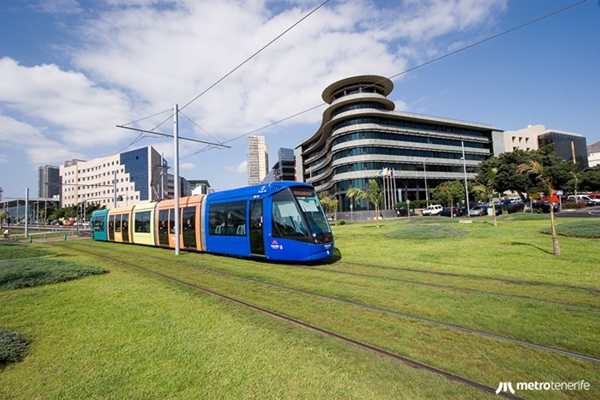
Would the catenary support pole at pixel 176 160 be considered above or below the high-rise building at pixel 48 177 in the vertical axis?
below

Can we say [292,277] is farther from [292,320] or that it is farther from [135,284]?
[135,284]

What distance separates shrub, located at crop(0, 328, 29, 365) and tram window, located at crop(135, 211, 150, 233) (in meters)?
16.9

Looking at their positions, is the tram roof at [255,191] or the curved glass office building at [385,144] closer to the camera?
the tram roof at [255,191]

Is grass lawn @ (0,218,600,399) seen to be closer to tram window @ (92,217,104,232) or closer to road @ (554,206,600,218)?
tram window @ (92,217,104,232)

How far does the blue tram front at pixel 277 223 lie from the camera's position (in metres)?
10.8

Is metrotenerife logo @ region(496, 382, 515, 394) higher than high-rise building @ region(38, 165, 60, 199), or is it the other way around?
high-rise building @ region(38, 165, 60, 199)

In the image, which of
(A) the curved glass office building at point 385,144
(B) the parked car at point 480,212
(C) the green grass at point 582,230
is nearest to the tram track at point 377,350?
(C) the green grass at point 582,230

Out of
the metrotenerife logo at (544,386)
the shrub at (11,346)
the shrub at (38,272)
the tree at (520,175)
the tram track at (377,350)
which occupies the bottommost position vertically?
the metrotenerife logo at (544,386)

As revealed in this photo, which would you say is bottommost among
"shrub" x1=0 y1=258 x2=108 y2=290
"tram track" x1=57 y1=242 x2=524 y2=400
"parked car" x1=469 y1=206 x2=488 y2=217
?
"tram track" x1=57 y1=242 x2=524 y2=400

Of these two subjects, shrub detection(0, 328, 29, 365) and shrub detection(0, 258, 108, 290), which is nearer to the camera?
A: shrub detection(0, 328, 29, 365)

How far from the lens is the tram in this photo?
10.9 meters

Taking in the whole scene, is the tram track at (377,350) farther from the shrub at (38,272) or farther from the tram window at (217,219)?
the tram window at (217,219)

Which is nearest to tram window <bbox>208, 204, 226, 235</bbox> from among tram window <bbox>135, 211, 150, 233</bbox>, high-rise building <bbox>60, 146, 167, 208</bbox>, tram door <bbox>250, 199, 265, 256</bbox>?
tram door <bbox>250, 199, 265, 256</bbox>

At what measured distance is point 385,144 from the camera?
66938 millimetres
